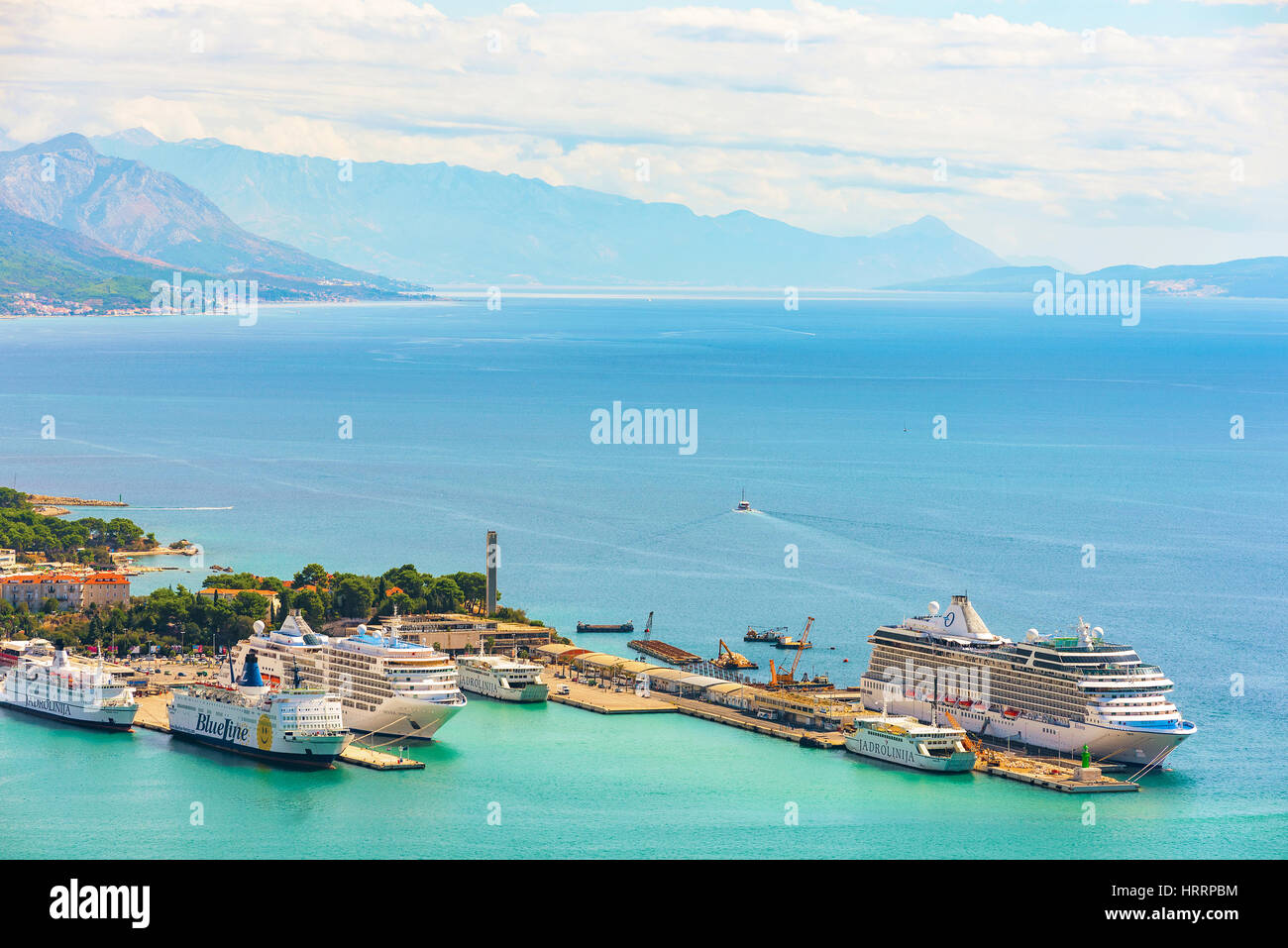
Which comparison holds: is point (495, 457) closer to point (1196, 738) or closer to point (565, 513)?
point (565, 513)

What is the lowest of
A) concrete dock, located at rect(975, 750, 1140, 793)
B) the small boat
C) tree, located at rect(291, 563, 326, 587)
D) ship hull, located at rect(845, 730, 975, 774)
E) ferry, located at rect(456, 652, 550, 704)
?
concrete dock, located at rect(975, 750, 1140, 793)

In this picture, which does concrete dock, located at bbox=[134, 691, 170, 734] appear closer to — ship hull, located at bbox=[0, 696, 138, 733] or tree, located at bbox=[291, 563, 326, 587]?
ship hull, located at bbox=[0, 696, 138, 733]

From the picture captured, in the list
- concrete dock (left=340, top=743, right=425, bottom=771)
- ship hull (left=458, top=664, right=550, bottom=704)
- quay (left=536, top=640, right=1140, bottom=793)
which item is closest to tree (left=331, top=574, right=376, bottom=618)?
quay (left=536, top=640, right=1140, bottom=793)

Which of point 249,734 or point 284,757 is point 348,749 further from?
point 249,734

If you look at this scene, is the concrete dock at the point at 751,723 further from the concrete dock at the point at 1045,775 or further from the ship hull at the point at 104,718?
the ship hull at the point at 104,718

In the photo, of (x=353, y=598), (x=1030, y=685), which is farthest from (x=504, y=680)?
(x=1030, y=685)

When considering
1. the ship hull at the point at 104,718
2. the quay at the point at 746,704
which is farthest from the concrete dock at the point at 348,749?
the quay at the point at 746,704

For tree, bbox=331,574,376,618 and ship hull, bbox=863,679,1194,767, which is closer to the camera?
ship hull, bbox=863,679,1194,767
